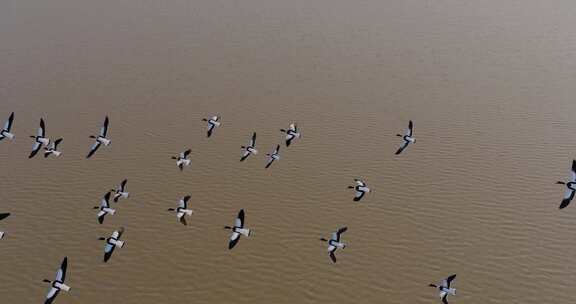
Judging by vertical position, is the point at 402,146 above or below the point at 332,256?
above

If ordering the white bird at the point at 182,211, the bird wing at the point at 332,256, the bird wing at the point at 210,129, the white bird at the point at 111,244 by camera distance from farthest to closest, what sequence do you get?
the bird wing at the point at 210,129, the white bird at the point at 182,211, the white bird at the point at 111,244, the bird wing at the point at 332,256

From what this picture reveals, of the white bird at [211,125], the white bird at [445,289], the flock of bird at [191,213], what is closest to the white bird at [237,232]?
the flock of bird at [191,213]

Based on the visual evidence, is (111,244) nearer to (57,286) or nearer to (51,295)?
(57,286)

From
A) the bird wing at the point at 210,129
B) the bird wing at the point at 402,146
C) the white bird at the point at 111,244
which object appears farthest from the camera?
the bird wing at the point at 210,129

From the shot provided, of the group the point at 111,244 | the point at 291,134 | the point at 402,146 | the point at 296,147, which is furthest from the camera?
the point at 296,147

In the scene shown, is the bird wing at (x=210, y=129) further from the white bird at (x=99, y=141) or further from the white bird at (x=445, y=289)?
the white bird at (x=445, y=289)

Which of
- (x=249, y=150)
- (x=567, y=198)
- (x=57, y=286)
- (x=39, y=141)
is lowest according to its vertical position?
(x=57, y=286)

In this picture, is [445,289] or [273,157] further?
[273,157]

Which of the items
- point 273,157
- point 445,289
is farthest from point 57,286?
point 445,289

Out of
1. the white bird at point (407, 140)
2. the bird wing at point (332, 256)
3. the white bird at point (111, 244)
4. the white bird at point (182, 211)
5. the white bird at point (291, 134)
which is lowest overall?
the white bird at point (111, 244)

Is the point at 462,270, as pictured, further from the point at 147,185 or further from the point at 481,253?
the point at 147,185
